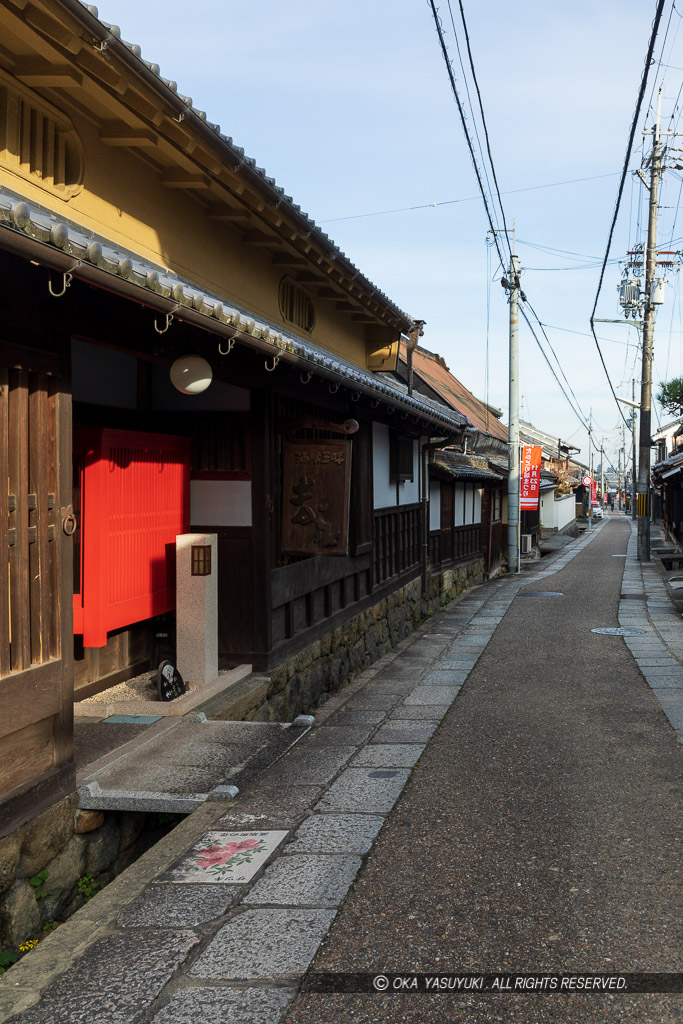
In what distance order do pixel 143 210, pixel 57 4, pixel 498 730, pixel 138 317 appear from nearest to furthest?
1. pixel 57 4
2. pixel 138 317
3. pixel 143 210
4. pixel 498 730

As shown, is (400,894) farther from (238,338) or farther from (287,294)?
(287,294)

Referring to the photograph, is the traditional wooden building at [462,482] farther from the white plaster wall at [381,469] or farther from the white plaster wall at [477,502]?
the white plaster wall at [381,469]

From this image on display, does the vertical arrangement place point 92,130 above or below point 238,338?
above

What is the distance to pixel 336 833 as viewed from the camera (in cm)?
582

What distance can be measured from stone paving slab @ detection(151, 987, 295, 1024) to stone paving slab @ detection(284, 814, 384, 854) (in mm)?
1655

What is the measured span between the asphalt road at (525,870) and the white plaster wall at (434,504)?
1127 centimetres

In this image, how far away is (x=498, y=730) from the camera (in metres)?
8.82

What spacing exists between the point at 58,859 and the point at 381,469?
1020cm

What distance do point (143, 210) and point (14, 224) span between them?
14.7 ft

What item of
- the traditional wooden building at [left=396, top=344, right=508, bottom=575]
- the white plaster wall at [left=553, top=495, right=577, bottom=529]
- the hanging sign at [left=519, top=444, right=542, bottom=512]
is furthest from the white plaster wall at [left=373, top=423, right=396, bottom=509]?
the white plaster wall at [left=553, top=495, right=577, bottom=529]

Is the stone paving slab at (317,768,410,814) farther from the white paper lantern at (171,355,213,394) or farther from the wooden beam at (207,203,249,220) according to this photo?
the wooden beam at (207,203,249,220)

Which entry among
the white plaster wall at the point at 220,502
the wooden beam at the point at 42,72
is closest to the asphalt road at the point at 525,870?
the white plaster wall at the point at 220,502

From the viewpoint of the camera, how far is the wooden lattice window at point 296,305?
1191 centimetres

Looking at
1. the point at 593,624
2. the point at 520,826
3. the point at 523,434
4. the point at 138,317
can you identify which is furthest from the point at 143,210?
the point at 523,434
